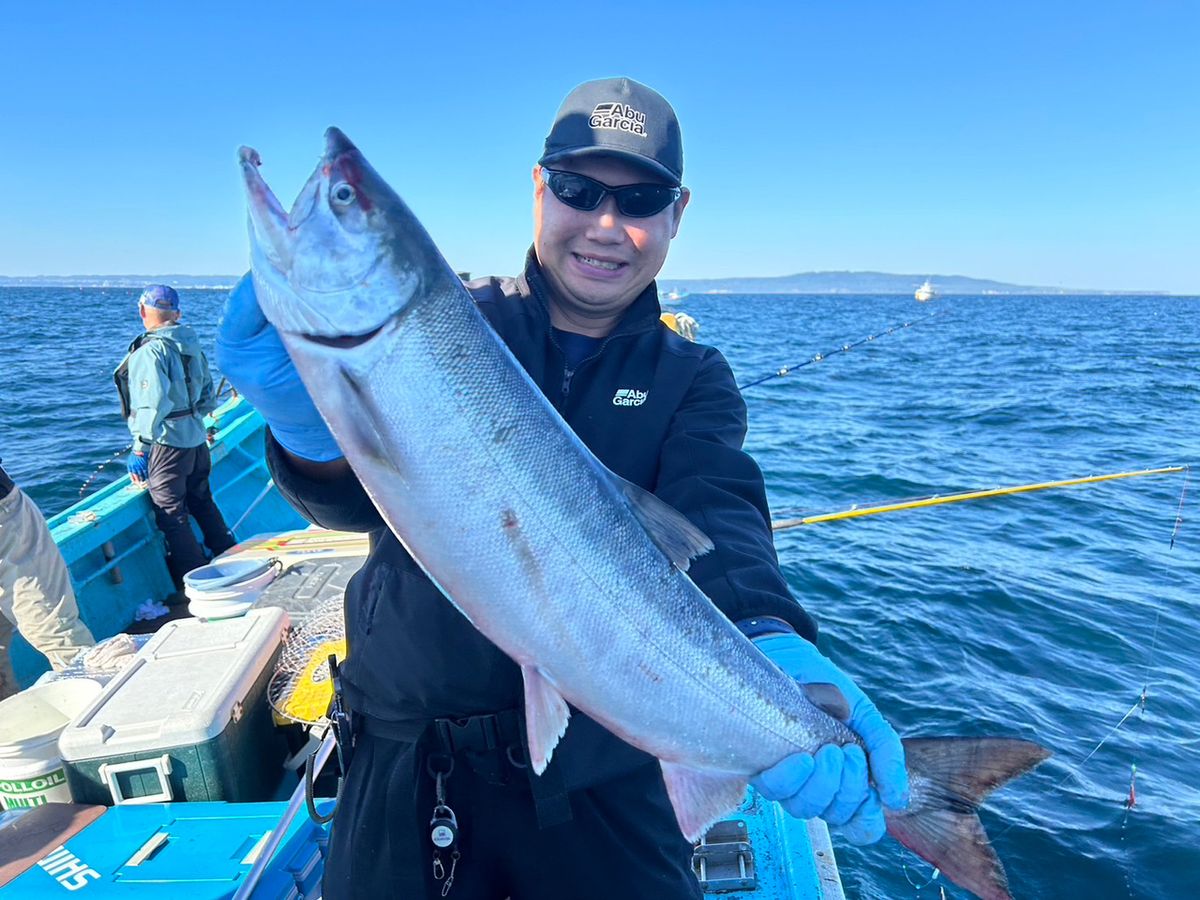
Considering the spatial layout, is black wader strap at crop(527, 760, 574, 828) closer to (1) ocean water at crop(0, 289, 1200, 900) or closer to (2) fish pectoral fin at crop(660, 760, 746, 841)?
(2) fish pectoral fin at crop(660, 760, 746, 841)

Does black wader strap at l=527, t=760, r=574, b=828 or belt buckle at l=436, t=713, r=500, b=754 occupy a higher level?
belt buckle at l=436, t=713, r=500, b=754

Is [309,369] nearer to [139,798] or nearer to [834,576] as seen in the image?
[139,798]

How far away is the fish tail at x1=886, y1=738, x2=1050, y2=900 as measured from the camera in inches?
96.8

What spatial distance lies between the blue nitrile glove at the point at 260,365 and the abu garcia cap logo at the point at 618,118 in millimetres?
1475

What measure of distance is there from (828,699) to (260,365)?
2.12 m

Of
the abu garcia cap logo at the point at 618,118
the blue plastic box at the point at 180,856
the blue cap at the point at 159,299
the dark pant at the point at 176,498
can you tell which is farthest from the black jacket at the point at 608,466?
the blue cap at the point at 159,299

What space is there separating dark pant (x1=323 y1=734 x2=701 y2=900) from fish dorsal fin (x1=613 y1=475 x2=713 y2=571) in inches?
41.3

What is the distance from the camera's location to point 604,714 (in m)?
2.27

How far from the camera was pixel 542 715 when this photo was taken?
88.2 inches

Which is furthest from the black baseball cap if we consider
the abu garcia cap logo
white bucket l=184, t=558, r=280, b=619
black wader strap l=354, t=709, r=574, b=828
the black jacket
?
white bucket l=184, t=558, r=280, b=619

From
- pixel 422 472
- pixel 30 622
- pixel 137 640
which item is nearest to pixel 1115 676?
pixel 422 472

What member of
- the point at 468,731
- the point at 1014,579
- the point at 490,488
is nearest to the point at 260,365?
the point at 490,488

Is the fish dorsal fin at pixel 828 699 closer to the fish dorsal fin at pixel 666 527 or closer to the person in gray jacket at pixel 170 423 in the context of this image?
the fish dorsal fin at pixel 666 527

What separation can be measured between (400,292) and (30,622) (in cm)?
619
